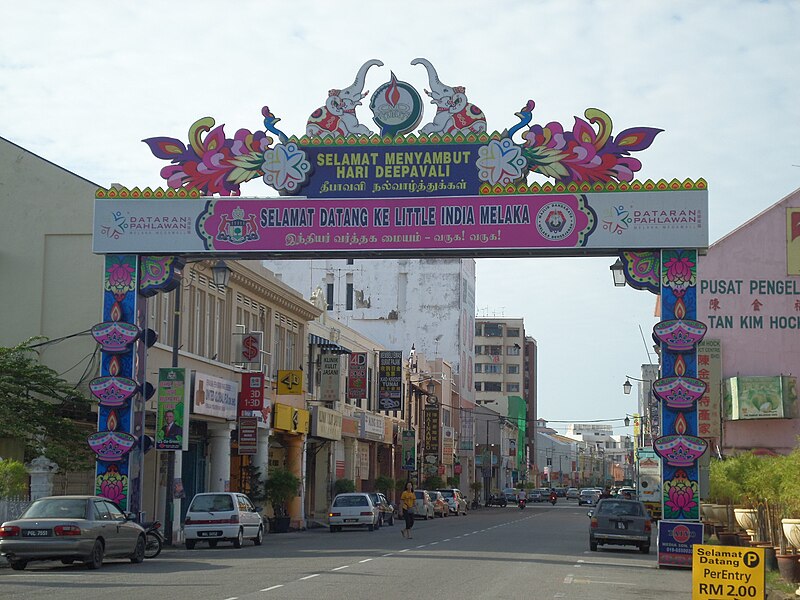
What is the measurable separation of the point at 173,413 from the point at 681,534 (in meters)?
13.2

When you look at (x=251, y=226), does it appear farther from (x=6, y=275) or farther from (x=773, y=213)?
(x=773, y=213)

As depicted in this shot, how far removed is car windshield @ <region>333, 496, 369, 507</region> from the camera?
44969mm

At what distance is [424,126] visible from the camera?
87.3 ft

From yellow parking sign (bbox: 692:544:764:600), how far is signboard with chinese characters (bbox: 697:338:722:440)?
36550 millimetres

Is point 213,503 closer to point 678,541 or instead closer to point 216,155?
point 216,155

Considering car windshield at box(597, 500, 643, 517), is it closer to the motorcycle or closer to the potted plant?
the motorcycle

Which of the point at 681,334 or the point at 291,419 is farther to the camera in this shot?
the point at 291,419

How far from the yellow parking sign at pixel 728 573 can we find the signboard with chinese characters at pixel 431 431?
65.7 metres

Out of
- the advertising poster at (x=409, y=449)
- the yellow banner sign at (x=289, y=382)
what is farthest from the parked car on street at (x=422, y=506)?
the yellow banner sign at (x=289, y=382)

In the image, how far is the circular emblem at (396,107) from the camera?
26562mm

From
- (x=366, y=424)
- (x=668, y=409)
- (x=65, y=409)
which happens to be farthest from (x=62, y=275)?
(x=366, y=424)

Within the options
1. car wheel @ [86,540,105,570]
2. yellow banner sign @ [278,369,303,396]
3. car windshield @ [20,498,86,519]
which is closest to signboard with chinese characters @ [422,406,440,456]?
yellow banner sign @ [278,369,303,396]

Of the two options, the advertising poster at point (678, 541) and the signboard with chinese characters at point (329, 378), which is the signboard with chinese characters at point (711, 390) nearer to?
the signboard with chinese characters at point (329, 378)

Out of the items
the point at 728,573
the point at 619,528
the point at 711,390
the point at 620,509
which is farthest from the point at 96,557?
the point at 711,390
